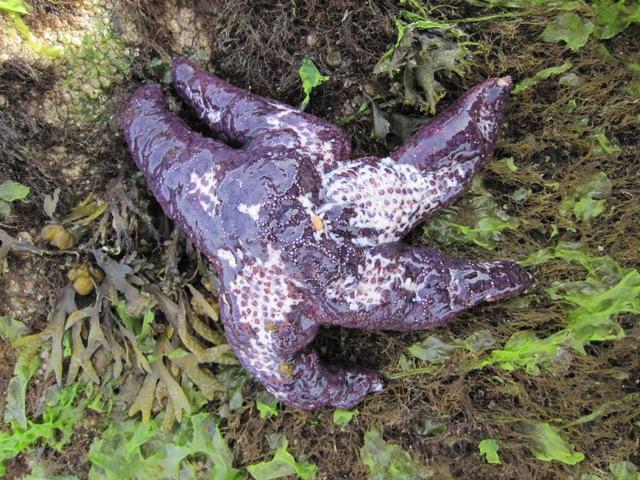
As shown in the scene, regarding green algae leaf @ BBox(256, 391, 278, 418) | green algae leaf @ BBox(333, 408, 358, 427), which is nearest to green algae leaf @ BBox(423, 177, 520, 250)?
green algae leaf @ BBox(333, 408, 358, 427)

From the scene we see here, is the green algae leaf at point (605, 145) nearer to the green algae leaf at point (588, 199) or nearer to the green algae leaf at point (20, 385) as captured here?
the green algae leaf at point (588, 199)

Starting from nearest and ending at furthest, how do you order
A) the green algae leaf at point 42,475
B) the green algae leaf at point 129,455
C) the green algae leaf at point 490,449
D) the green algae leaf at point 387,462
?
1. the green algae leaf at point 490,449
2. the green algae leaf at point 387,462
3. the green algae leaf at point 129,455
4. the green algae leaf at point 42,475

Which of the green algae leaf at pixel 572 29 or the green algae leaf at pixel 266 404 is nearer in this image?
the green algae leaf at pixel 572 29

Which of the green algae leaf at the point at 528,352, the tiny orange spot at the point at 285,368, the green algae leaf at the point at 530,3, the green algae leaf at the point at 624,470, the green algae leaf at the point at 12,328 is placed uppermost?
the green algae leaf at the point at 530,3

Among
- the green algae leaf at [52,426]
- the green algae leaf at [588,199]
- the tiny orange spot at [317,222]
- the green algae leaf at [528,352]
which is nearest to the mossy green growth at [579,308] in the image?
the green algae leaf at [528,352]

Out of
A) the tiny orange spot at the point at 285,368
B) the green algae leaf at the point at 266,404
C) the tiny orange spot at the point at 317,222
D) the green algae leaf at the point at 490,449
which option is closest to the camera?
the tiny orange spot at the point at 317,222

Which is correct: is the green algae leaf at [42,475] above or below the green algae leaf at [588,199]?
below

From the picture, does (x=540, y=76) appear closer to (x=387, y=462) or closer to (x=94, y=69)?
(x=387, y=462)
